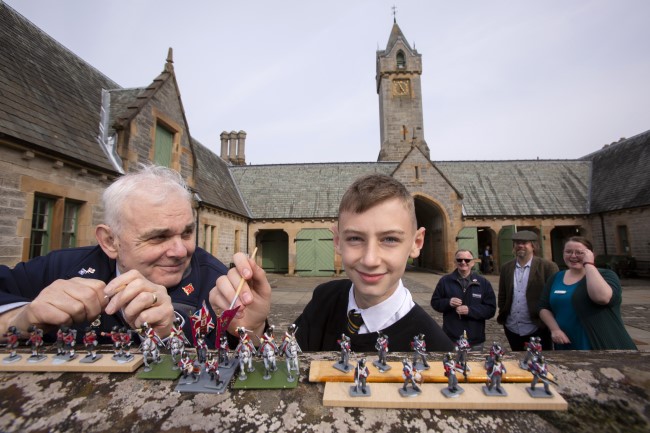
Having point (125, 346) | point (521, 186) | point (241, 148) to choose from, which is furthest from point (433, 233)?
point (125, 346)

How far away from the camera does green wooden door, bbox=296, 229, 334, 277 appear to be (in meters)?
20.5

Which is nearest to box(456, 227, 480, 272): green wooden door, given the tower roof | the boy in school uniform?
the boy in school uniform

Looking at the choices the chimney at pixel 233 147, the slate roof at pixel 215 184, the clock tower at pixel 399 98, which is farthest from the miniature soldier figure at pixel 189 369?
the chimney at pixel 233 147

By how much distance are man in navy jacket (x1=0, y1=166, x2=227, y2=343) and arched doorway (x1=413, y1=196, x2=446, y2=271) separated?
790 inches

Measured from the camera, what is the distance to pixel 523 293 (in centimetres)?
431

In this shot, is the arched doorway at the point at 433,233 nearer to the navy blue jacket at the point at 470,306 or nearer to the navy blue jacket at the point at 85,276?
the navy blue jacket at the point at 470,306

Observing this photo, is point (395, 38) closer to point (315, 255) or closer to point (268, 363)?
point (315, 255)

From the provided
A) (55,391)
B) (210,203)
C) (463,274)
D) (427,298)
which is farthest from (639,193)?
(55,391)

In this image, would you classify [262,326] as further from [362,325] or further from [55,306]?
[55,306]

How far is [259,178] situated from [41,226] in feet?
59.6

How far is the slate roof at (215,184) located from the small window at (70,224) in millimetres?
6652

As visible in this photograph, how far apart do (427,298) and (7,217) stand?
1127 centimetres

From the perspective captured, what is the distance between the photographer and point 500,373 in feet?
3.08

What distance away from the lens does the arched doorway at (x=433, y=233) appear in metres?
20.8
